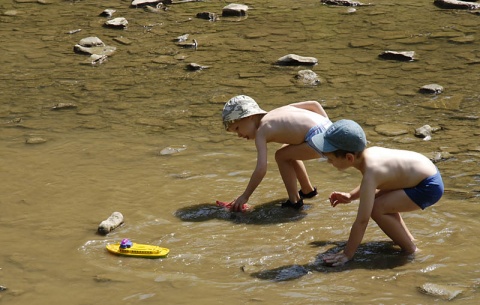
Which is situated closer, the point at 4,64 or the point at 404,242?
the point at 404,242

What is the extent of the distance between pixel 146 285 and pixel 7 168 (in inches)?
91.1

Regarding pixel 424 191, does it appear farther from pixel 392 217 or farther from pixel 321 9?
pixel 321 9

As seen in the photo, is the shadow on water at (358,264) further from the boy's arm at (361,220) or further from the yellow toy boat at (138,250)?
the yellow toy boat at (138,250)

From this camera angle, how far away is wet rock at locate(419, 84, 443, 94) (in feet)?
24.2

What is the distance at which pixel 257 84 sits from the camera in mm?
7969

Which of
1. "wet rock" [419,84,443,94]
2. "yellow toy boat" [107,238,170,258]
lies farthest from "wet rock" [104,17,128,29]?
"yellow toy boat" [107,238,170,258]

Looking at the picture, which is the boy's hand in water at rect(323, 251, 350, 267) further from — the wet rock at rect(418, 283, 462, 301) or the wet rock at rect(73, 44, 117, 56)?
the wet rock at rect(73, 44, 117, 56)

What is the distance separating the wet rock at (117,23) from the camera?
10289 millimetres

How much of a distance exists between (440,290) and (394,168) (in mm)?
730

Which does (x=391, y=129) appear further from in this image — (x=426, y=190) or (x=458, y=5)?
(x=458, y=5)

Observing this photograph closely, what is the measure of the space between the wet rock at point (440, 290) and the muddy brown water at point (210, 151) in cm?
6

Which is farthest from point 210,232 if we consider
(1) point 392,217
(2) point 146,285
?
(1) point 392,217

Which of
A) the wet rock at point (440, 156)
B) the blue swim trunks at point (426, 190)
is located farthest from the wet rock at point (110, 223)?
the wet rock at point (440, 156)

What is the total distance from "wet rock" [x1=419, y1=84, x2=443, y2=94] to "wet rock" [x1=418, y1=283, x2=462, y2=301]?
11.9 ft
